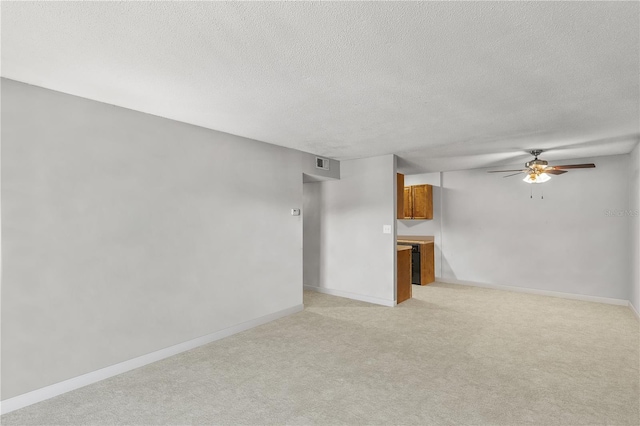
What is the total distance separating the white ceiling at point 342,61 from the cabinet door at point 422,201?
3.62m

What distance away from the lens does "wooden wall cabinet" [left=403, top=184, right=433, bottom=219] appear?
7312 millimetres

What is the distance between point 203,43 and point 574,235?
639 cm

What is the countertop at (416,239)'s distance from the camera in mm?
7178

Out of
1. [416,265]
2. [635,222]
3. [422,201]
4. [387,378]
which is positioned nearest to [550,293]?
[635,222]

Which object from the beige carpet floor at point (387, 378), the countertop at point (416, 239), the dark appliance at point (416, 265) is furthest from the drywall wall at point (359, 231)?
the countertop at point (416, 239)

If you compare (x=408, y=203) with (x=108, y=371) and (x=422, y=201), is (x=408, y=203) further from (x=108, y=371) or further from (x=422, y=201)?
(x=108, y=371)

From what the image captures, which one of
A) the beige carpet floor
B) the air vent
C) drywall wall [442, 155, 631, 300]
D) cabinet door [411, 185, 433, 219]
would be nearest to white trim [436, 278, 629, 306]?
drywall wall [442, 155, 631, 300]

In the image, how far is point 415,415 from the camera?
2393 mm

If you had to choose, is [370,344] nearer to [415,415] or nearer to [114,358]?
[415,415]

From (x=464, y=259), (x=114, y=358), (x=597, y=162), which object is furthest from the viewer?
(x=464, y=259)

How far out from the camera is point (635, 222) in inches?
185

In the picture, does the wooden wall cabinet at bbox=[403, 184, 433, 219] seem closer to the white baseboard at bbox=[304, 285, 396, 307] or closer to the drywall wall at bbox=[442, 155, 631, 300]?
the drywall wall at bbox=[442, 155, 631, 300]

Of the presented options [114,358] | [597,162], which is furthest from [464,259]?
[114,358]

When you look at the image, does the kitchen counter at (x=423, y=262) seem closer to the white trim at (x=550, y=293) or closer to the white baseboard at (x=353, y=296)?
the white trim at (x=550, y=293)
